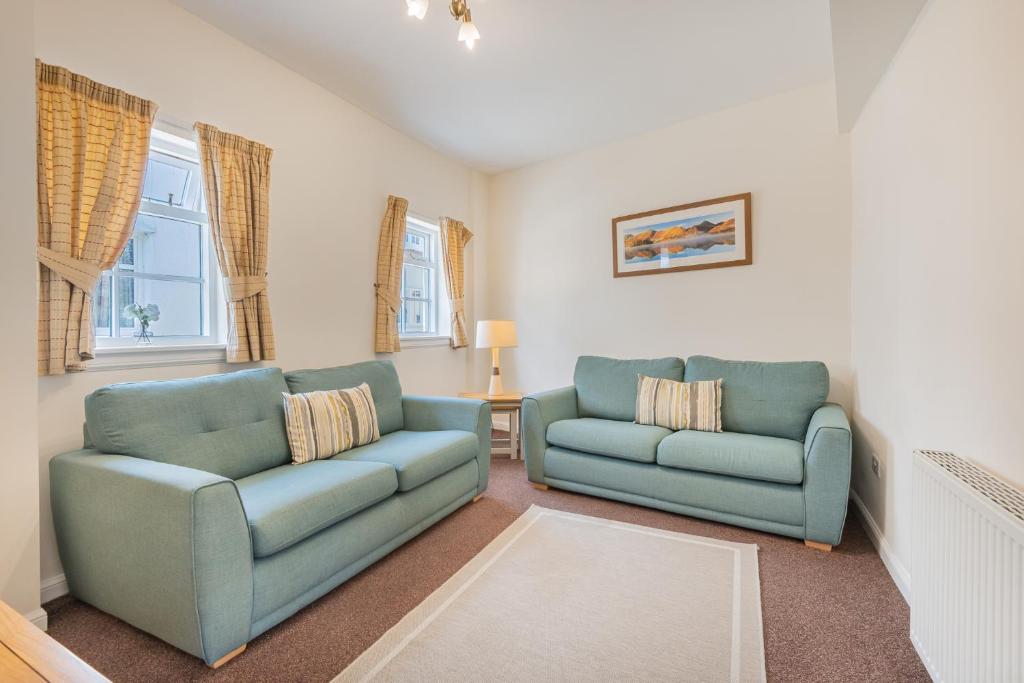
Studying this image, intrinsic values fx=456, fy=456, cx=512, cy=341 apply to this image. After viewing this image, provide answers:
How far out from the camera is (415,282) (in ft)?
13.6

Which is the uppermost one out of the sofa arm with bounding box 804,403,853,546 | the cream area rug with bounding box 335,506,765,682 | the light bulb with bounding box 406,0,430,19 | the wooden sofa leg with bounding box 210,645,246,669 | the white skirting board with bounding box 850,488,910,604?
the light bulb with bounding box 406,0,430,19

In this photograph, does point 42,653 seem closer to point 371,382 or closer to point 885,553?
point 371,382

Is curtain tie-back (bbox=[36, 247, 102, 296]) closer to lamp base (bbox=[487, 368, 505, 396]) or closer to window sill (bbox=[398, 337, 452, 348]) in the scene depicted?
window sill (bbox=[398, 337, 452, 348])

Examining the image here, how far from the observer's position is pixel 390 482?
213 cm

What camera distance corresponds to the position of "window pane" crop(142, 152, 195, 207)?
232 cm

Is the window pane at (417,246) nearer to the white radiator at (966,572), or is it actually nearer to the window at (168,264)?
the window at (168,264)

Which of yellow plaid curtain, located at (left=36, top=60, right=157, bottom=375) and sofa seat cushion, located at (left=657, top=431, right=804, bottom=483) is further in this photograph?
sofa seat cushion, located at (left=657, top=431, right=804, bottom=483)

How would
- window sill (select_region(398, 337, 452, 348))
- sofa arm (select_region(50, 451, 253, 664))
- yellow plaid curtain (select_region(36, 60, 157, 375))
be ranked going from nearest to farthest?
sofa arm (select_region(50, 451, 253, 664)), yellow plaid curtain (select_region(36, 60, 157, 375)), window sill (select_region(398, 337, 452, 348))

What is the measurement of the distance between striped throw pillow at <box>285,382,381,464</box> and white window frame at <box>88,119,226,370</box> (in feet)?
1.83

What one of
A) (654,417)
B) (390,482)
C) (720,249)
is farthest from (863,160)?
(390,482)

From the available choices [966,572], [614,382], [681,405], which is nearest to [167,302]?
[614,382]

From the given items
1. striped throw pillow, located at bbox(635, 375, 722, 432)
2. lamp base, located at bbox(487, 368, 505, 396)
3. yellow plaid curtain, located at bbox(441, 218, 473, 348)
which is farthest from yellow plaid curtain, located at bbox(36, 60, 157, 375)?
striped throw pillow, located at bbox(635, 375, 722, 432)

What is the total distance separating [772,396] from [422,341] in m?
2.69

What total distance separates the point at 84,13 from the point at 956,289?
3.57 m
